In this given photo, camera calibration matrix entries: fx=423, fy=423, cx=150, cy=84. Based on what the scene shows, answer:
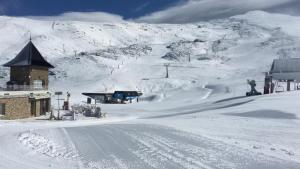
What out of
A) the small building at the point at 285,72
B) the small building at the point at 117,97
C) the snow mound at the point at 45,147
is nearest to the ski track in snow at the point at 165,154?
the snow mound at the point at 45,147

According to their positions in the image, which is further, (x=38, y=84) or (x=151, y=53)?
(x=151, y=53)

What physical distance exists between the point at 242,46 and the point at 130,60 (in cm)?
4169

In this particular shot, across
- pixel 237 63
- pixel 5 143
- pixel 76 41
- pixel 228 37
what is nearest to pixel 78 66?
pixel 237 63

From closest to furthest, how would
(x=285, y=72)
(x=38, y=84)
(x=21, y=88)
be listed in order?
(x=21, y=88), (x=38, y=84), (x=285, y=72)

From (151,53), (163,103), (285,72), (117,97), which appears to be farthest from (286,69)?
(151,53)

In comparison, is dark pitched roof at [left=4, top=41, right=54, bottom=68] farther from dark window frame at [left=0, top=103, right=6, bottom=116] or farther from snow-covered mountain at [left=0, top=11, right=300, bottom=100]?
snow-covered mountain at [left=0, top=11, right=300, bottom=100]

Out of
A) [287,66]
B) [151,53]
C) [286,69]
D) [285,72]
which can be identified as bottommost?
[285,72]

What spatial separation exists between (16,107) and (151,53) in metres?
95.4

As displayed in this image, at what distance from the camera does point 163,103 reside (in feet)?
186

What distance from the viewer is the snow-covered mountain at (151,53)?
8169cm

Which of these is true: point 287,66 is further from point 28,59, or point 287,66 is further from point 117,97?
point 28,59

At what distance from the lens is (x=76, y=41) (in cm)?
15825

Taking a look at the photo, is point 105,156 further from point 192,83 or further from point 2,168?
point 192,83

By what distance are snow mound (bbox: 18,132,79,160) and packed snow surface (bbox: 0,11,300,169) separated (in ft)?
0.12
